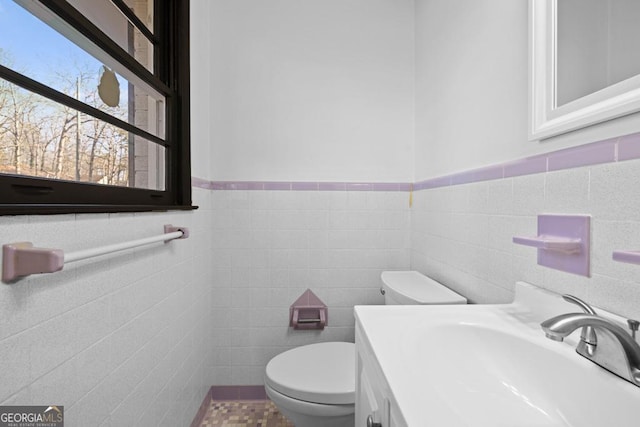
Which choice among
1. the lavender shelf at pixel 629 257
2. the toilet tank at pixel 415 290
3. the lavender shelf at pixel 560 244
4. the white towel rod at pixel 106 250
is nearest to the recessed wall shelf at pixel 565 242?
the lavender shelf at pixel 560 244

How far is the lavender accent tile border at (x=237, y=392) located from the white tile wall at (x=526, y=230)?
1.19 m

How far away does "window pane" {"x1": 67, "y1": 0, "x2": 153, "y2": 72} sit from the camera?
1.01m

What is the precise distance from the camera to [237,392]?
191cm

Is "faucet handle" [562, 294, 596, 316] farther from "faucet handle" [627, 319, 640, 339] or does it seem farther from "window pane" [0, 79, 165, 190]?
"window pane" [0, 79, 165, 190]

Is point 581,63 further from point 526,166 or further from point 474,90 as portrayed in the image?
point 474,90

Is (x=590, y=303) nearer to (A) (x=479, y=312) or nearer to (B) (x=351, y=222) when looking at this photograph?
(A) (x=479, y=312)

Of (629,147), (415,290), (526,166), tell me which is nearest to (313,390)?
(415,290)

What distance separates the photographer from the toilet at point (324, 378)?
1.25 meters

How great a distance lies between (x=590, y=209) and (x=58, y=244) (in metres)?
1.16

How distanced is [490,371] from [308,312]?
4.15 feet

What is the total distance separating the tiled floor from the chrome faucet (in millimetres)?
1538

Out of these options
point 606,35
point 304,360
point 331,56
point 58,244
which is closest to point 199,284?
point 304,360

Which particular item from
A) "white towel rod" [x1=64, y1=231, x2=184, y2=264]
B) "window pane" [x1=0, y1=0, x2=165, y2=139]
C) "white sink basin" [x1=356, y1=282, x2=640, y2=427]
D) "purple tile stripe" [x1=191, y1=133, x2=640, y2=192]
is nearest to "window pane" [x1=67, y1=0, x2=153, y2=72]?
"window pane" [x1=0, y1=0, x2=165, y2=139]

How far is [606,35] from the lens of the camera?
728 mm
